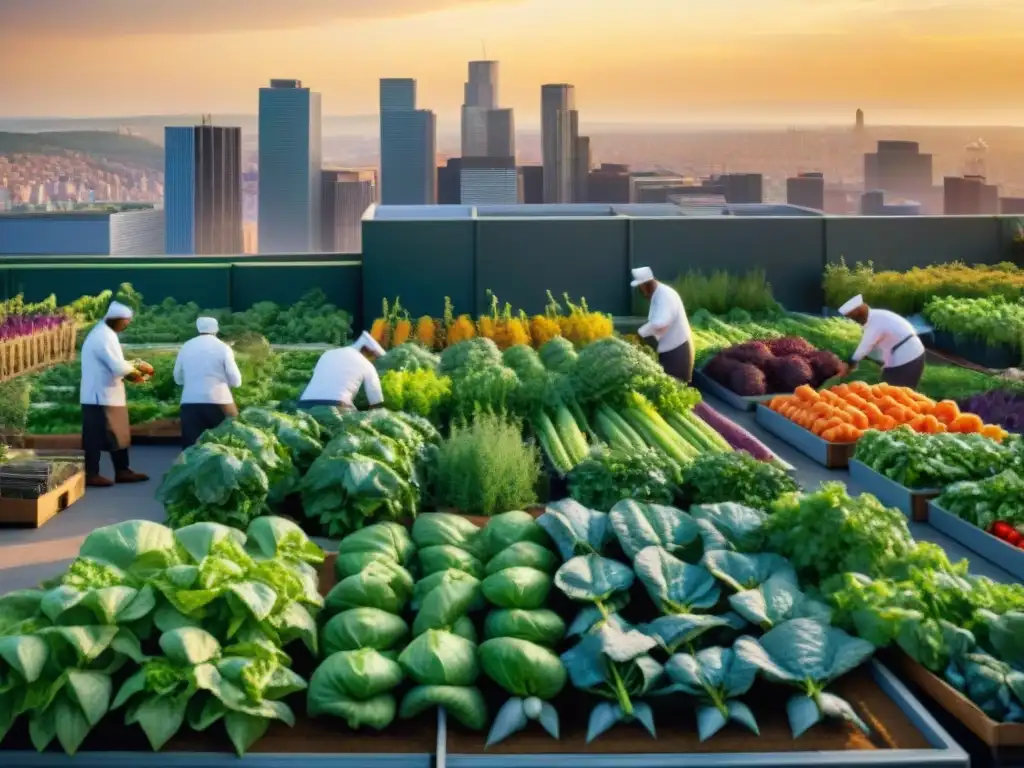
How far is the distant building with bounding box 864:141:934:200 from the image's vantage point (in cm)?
9225

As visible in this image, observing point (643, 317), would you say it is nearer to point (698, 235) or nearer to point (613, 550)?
point (698, 235)

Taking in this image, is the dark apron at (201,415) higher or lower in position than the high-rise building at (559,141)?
lower

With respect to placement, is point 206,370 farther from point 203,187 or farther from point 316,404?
point 203,187

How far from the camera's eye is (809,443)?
34.4 ft

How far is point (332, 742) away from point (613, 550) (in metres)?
1.57

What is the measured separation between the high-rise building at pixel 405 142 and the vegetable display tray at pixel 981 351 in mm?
78115

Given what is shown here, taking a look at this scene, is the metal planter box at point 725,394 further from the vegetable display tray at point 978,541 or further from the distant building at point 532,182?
A: the distant building at point 532,182

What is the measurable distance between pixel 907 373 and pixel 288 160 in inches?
3162

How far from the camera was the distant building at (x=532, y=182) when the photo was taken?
8194cm

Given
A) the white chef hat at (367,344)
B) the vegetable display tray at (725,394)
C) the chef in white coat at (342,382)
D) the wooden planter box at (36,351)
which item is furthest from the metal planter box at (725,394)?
the wooden planter box at (36,351)

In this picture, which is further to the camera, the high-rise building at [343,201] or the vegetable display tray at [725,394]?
the high-rise building at [343,201]

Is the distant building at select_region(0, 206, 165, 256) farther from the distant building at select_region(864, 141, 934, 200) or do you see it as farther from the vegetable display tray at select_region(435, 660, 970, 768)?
the distant building at select_region(864, 141, 934, 200)

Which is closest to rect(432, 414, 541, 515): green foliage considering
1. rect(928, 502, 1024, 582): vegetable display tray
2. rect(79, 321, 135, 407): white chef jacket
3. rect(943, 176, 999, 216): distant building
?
rect(928, 502, 1024, 582): vegetable display tray

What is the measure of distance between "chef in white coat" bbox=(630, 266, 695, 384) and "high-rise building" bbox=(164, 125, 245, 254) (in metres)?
66.7
